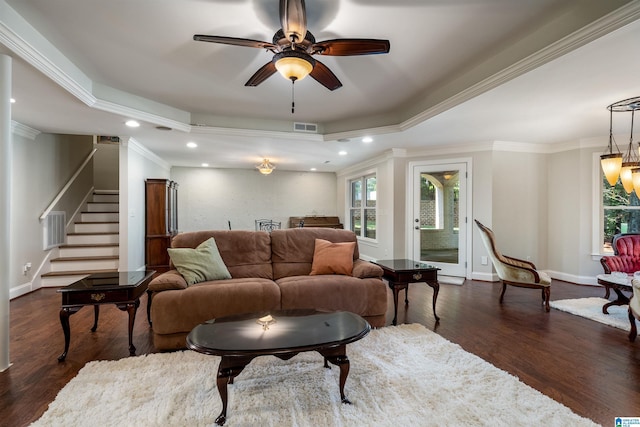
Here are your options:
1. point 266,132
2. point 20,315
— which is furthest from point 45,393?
point 266,132

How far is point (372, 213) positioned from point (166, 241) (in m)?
4.48

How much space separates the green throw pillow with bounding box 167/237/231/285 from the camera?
296 centimetres

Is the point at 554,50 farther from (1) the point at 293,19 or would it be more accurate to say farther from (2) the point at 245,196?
(2) the point at 245,196

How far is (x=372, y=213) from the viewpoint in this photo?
7.21 meters

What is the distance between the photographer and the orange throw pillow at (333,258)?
3.33m

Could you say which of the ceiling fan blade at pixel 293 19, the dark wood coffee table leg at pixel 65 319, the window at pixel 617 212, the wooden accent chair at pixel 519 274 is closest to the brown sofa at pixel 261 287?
the dark wood coffee table leg at pixel 65 319

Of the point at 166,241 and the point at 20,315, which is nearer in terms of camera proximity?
the point at 20,315

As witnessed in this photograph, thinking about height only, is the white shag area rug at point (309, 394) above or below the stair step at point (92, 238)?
below

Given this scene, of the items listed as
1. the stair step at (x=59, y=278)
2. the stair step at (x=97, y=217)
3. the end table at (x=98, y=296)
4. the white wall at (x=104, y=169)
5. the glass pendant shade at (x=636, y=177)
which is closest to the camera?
the end table at (x=98, y=296)

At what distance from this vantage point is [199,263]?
9.98ft

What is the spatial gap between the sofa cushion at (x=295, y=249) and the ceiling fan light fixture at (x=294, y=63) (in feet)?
5.93

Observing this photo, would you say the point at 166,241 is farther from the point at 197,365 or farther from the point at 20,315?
the point at 197,365

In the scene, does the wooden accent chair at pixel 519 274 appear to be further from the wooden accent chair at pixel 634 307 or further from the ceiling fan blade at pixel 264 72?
the ceiling fan blade at pixel 264 72

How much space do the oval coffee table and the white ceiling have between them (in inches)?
89.0
